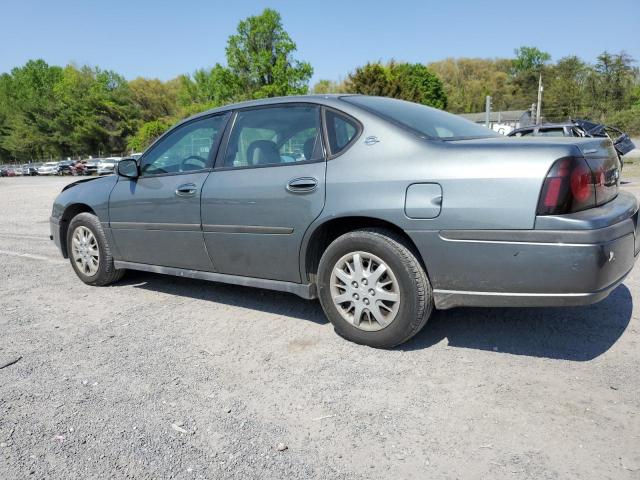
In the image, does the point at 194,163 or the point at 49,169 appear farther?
the point at 49,169

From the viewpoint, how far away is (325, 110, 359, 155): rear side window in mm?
3334

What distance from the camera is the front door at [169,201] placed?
404 cm

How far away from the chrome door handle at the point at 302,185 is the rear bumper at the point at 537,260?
762mm

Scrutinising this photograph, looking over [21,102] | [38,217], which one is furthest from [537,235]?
[21,102]

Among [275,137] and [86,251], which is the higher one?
[275,137]

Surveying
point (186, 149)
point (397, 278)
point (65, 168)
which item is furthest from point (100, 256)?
point (65, 168)

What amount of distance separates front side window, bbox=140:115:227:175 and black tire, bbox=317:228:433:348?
1426 millimetres

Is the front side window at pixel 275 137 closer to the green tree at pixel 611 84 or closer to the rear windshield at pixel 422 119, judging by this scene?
the rear windshield at pixel 422 119

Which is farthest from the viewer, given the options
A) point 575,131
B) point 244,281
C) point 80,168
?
point 80,168

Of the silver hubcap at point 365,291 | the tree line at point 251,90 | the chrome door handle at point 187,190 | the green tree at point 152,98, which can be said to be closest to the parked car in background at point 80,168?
the tree line at point 251,90

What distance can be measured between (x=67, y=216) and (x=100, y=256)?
0.73 metres

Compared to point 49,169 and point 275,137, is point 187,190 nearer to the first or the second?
point 275,137

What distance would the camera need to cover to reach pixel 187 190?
13.2ft

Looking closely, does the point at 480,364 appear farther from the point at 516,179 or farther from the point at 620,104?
the point at 620,104
